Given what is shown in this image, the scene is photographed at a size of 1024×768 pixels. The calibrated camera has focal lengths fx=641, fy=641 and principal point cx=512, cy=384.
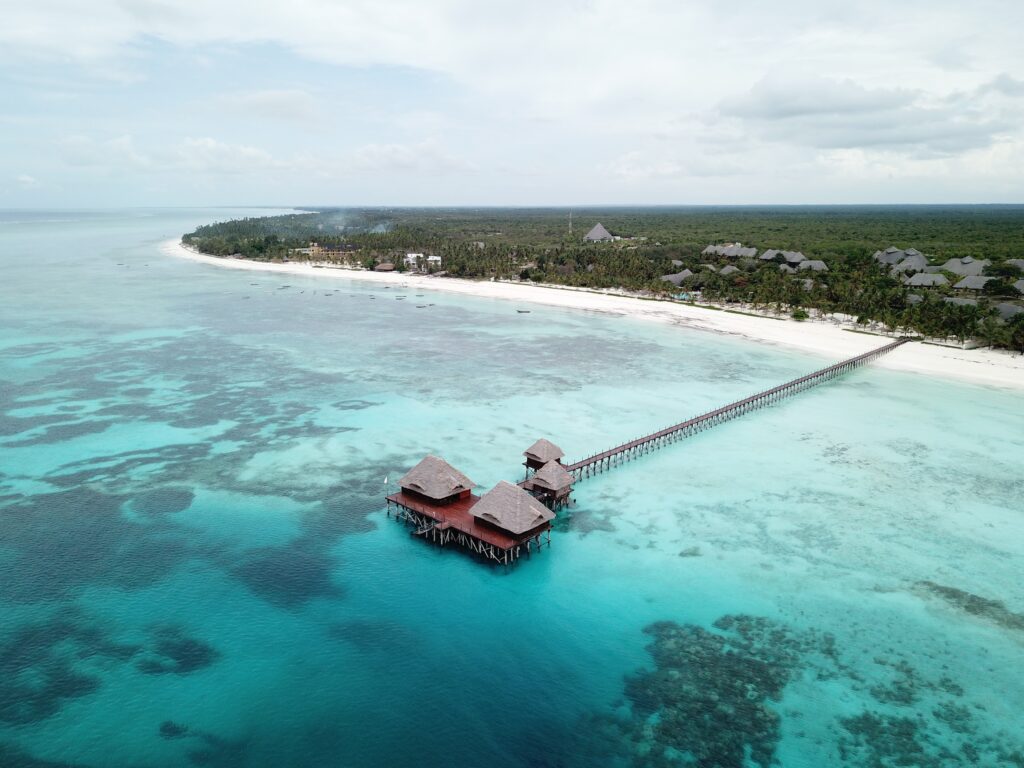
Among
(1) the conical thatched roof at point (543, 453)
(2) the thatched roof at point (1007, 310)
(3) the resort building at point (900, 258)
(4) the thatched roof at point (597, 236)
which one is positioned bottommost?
(1) the conical thatched roof at point (543, 453)

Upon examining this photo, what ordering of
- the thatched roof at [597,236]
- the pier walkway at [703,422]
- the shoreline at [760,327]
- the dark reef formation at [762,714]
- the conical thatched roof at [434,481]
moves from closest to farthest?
the dark reef formation at [762,714], the conical thatched roof at [434,481], the pier walkway at [703,422], the shoreline at [760,327], the thatched roof at [597,236]

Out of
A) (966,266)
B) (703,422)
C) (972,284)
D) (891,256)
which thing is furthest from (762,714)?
(891,256)

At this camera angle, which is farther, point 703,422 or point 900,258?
point 900,258

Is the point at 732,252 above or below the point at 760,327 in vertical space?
above

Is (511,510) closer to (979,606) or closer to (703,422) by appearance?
(979,606)

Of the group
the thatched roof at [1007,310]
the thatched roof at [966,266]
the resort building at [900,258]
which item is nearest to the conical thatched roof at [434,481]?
the thatched roof at [1007,310]

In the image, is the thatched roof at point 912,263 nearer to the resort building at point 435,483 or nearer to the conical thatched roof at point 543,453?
the conical thatched roof at point 543,453

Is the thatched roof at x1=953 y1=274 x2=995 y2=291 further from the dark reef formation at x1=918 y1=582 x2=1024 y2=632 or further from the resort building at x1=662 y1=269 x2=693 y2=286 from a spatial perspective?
the dark reef formation at x1=918 y1=582 x2=1024 y2=632

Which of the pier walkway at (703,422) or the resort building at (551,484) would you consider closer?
the resort building at (551,484)
